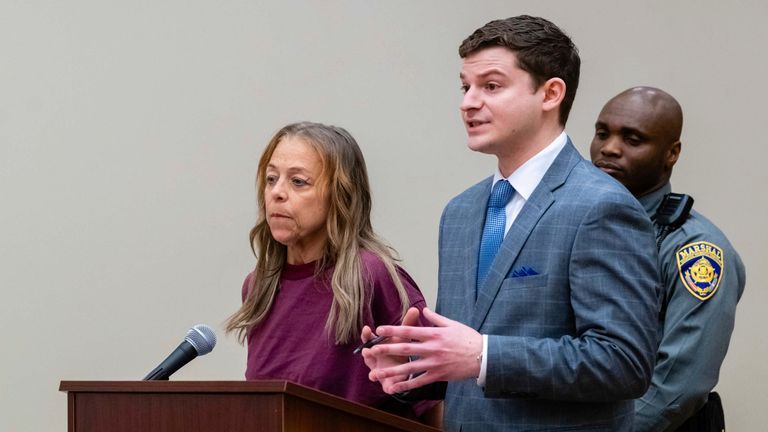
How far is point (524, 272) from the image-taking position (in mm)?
2014

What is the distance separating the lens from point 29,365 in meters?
4.11

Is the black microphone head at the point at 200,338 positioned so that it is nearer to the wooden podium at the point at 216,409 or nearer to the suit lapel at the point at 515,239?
the wooden podium at the point at 216,409

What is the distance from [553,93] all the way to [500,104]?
110 mm

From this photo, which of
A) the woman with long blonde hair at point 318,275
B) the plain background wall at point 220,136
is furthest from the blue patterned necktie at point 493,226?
the plain background wall at point 220,136

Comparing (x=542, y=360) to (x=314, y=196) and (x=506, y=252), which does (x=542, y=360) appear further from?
(x=314, y=196)

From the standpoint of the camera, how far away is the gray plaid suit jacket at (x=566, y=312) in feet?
6.18

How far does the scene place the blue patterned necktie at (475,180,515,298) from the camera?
6.96 ft

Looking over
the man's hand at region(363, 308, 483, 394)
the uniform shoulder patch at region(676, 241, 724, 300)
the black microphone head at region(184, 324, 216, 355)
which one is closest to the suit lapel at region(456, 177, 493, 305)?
the man's hand at region(363, 308, 483, 394)

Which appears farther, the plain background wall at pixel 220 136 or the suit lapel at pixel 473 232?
the plain background wall at pixel 220 136

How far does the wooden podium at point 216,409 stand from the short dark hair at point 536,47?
67 cm

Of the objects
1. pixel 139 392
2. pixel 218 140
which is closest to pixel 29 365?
pixel 218 140

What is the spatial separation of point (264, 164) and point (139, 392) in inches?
38.0

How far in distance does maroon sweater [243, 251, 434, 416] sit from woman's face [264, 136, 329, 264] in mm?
62

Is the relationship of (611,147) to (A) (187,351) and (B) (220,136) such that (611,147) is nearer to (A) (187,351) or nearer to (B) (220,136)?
(A) (187,351)
